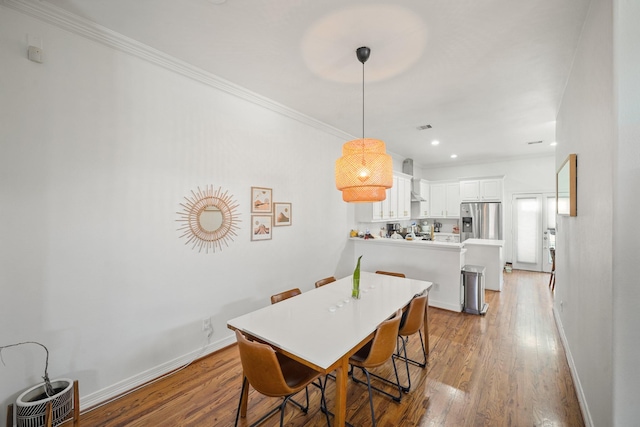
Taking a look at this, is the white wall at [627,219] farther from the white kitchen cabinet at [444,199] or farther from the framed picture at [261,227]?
the white kitchen cabinet at [444,199]

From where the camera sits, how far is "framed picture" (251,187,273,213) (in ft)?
10.3

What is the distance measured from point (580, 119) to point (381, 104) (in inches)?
77.1

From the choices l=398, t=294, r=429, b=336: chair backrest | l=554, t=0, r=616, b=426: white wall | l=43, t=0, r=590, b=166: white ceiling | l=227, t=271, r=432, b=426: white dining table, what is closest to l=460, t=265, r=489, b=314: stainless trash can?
l=554, t=0, r=616, b=426: white wall

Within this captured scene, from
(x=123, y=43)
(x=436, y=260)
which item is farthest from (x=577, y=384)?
(x=123, y=43)

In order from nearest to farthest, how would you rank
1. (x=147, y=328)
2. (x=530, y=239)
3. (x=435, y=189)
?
(x=147, y=328)
(x=530, y=239)
(x=435, y=189)

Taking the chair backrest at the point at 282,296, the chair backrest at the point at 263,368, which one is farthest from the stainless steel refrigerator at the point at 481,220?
the chair backrest at the point at 263,368

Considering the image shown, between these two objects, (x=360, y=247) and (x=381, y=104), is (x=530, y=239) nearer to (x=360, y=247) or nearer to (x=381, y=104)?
(x=360, y=247)

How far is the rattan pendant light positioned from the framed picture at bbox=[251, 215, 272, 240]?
1.26 m

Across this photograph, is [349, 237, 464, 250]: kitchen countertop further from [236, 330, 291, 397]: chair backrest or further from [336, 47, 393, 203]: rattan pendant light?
[236, 330, 291, 397]: chair backrest

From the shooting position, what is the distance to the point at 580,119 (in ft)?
6.88

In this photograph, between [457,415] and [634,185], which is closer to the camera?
[634,185]

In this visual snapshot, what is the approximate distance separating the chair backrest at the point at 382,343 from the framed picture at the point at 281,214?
2.03 meters

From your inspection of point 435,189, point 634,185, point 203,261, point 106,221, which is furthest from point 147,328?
point 435,189

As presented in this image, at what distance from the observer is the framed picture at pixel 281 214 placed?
3.40 metres
